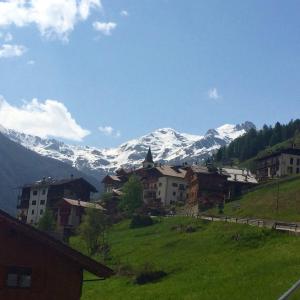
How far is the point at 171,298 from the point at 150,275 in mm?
12636

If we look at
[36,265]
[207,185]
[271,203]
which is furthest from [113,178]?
[36,265]

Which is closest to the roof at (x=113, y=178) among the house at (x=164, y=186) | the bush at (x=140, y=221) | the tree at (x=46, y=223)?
the house at (x=164, y=186)

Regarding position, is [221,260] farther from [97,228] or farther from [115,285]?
[97,228]

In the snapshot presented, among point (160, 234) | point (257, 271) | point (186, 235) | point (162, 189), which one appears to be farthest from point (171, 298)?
point (162, 189)

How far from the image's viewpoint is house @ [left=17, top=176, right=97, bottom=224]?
490ft

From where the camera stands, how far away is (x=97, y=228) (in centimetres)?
8619

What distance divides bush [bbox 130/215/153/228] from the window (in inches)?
3114

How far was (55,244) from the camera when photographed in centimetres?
2286

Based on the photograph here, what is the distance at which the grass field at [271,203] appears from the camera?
297 feet

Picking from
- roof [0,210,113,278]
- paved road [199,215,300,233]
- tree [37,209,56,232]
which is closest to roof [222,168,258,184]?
tree [37,209,56,232]

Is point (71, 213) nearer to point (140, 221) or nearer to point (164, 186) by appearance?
point (164, 186)

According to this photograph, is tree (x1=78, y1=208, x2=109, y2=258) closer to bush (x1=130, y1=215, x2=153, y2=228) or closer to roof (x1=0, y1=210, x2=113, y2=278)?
bush (x1=130, y1=215, x2=153, y2=228)

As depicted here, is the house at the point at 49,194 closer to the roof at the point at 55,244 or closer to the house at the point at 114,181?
the house at the point at 114,181

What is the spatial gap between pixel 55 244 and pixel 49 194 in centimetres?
12963
